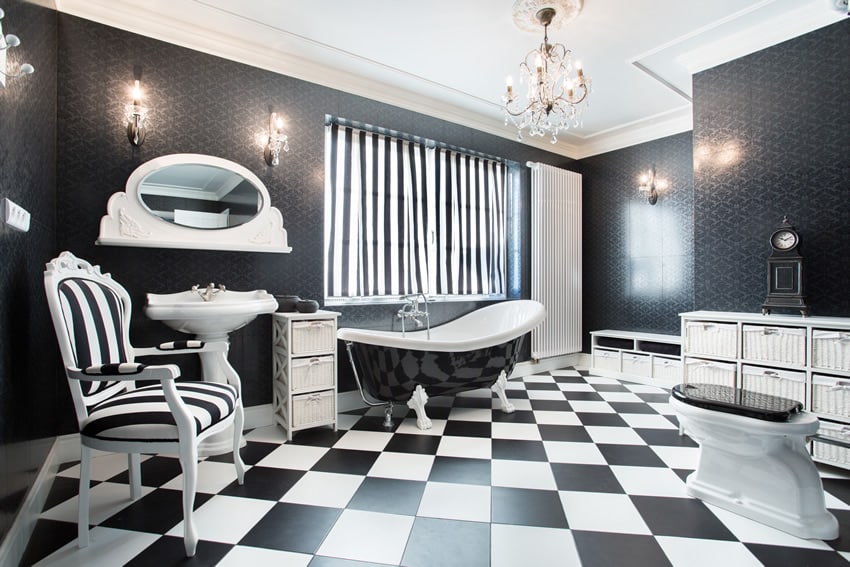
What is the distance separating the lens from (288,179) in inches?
120

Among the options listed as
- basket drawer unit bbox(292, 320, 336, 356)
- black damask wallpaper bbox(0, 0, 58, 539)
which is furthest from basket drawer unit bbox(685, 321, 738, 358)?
black damask wallpaper bbox(0, 0, 58, 539)

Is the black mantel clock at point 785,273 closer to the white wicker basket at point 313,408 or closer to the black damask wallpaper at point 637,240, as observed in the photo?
the black damask wallpaper at point 637,240

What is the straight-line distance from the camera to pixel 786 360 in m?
2.38

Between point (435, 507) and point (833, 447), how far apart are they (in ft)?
7.05

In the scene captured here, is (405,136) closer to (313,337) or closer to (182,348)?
(313,337)

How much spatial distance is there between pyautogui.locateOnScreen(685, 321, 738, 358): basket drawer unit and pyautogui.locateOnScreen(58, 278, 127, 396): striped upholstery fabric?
3323mm

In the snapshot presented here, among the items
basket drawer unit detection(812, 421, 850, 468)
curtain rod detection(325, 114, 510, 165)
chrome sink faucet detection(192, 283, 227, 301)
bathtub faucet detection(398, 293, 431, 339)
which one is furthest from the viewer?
bathtub faucet detection(398, 293, 431, 339)

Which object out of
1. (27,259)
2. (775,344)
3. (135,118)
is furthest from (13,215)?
(775,344)

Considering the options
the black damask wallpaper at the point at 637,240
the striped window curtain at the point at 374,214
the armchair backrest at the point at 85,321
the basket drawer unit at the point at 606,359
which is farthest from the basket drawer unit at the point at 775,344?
the armchair backrest at the point at 85,321

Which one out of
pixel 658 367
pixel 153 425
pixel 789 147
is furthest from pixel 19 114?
pixel 658 367

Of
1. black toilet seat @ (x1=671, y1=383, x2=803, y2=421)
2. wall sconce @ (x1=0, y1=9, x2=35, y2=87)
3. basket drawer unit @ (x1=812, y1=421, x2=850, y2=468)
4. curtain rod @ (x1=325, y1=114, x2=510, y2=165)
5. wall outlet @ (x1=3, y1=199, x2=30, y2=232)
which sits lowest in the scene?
basket drawer unit @ (x1=812, y1=421, x2=850, y2=468)

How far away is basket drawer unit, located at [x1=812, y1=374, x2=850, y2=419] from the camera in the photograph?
217cm

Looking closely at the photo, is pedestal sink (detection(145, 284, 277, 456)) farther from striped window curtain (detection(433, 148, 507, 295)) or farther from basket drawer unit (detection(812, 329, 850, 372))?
basket drawer unit (detection(812, 329, 850, 372))

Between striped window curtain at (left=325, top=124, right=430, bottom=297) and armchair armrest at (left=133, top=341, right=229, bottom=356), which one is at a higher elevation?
striped window curtain at (left=325, top=124, right=430, bottom=297)
